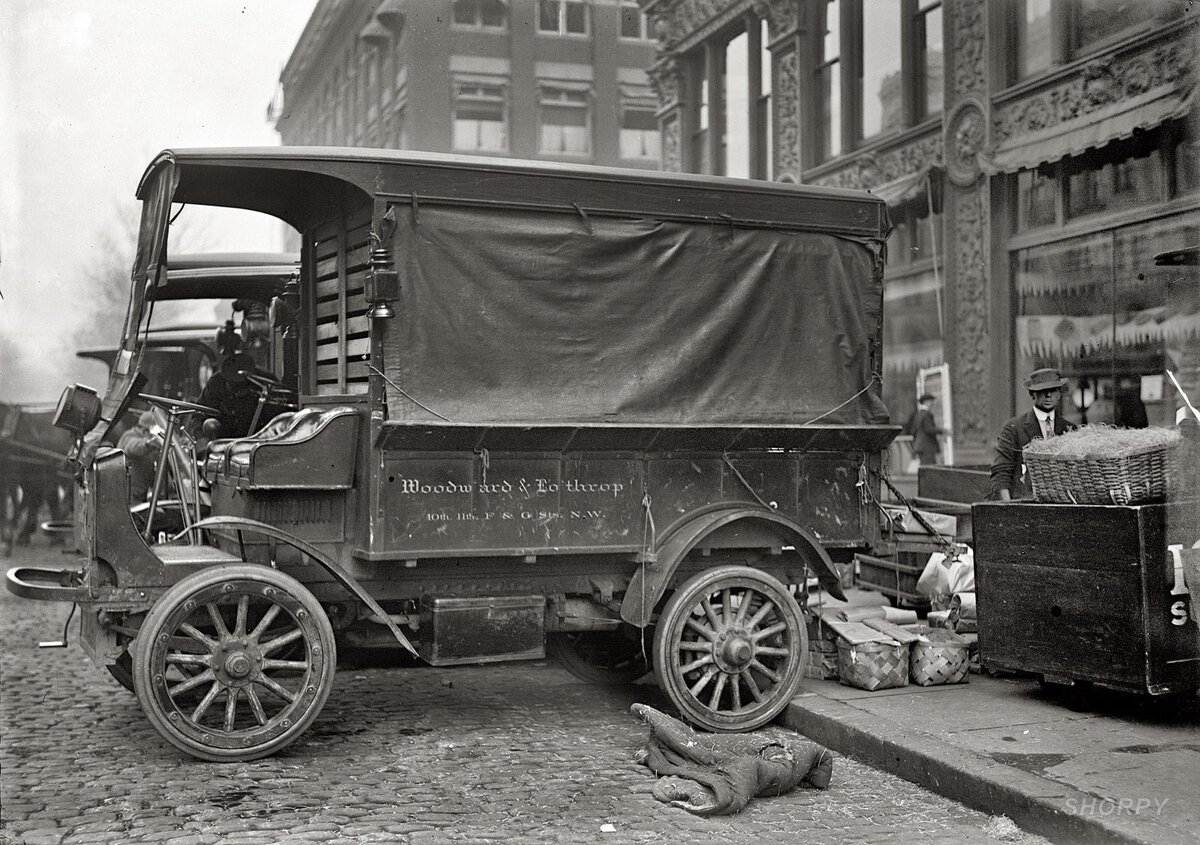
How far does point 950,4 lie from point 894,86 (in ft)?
4.97

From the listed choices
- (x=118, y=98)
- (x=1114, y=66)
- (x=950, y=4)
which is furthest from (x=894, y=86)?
(x=118, y=98)

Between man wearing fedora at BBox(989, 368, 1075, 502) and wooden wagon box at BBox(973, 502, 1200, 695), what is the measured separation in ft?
5.07

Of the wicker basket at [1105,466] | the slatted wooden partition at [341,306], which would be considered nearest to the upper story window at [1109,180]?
the wicker basket at [1105,466]


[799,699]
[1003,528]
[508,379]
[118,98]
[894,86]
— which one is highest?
[894,86]

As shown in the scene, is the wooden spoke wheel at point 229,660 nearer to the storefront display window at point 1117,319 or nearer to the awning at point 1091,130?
the storefront display window at point 1117,319

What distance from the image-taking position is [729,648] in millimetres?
6781

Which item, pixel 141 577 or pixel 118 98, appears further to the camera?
pixel 118 98

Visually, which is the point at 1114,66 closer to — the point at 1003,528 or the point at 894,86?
the point at 894,86

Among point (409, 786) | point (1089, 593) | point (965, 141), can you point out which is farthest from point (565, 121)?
point (409, 786)

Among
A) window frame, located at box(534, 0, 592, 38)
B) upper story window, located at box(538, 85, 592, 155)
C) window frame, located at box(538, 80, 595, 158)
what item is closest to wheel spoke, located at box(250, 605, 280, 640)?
window frame, located at box(534, 0, 592, 38)

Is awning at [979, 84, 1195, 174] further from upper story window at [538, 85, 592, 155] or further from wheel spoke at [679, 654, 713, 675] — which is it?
upper story window at [538, 85, 592, 155]

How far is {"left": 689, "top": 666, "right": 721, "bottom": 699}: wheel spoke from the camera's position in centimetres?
673

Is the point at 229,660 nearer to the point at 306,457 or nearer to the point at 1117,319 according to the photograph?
the point at 306,457

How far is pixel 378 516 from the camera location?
244 inches
